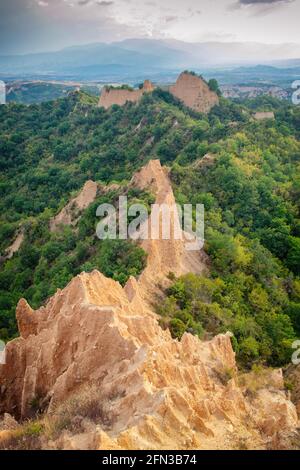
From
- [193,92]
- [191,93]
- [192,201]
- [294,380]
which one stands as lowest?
[294,380]

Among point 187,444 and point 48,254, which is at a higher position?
point 187,444

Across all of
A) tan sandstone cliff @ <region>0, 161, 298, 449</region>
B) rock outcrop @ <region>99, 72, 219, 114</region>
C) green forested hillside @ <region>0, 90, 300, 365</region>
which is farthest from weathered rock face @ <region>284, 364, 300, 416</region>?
rock outcrop @ <region>99, 72, 219, 114</region>

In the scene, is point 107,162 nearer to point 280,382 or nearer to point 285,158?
point 285,158

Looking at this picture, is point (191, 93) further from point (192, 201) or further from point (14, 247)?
point (192, 201)

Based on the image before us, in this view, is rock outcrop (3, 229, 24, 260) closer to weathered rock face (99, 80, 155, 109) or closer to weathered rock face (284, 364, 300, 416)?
weathered rock face (284, 364, 300, 416)

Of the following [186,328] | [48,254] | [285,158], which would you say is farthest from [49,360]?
[285,158]

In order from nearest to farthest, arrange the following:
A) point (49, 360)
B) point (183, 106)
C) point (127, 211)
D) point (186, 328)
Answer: point (49, 360) → point (186, 328) → point (127, 211) → point (183, 106)

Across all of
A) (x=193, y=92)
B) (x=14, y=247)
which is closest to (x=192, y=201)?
(x=14, y=247)
